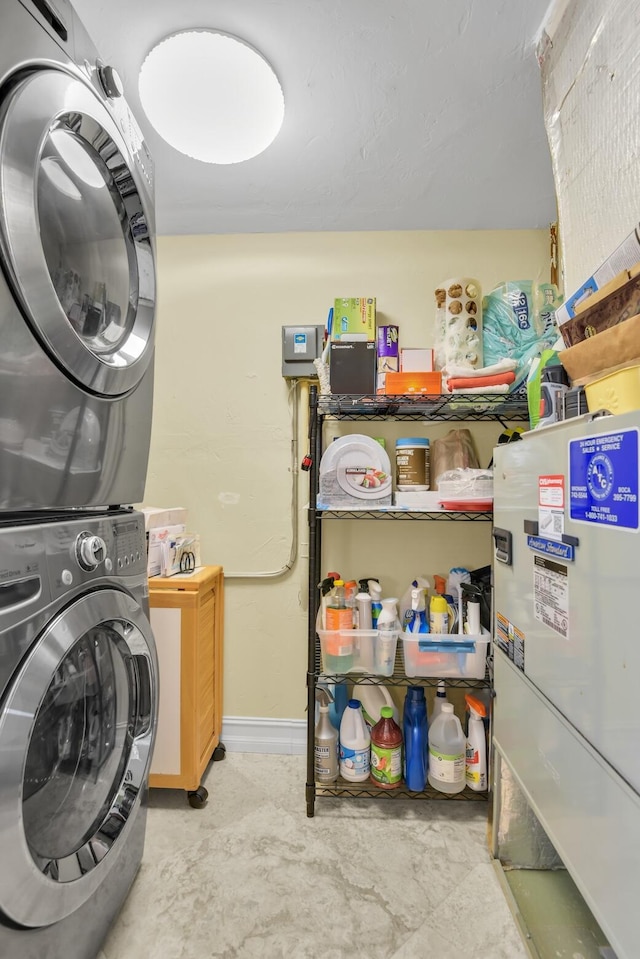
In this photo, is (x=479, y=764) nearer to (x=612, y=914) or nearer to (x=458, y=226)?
(x=612, y=914)

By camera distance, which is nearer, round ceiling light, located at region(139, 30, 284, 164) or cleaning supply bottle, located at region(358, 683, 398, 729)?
round ceiling light, located at region(139, 30, 284, 164)

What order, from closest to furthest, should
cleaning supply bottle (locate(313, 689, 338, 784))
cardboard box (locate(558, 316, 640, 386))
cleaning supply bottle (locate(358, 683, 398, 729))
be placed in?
cardboard box (locate(558, 316, 640, 386)) < cleaning supply bottle (locate(313, 689, 338, 784)) < cleaning supply bottle (locate(358, 683, 398, 729))

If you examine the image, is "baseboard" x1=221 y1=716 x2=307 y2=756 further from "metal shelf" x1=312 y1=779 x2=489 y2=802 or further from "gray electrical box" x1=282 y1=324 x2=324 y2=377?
"gray electrical box" x1=282 y1=324 x2=324 y2=377

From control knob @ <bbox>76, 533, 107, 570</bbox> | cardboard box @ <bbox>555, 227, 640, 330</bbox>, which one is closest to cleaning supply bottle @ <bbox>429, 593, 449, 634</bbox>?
cardboard box @ <bbox>555, 227, 640, 330</bbox>

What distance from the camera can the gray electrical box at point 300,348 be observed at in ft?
6.37

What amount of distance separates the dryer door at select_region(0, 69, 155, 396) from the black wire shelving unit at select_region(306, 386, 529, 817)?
0.74 metres

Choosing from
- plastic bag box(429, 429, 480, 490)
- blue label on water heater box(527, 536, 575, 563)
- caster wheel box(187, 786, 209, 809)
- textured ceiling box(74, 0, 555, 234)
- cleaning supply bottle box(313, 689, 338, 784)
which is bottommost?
caster wheel box(187, 786, 209, 809)

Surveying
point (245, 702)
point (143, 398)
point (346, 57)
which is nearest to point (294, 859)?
point (245, 702)

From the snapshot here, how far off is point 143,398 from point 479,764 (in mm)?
1624

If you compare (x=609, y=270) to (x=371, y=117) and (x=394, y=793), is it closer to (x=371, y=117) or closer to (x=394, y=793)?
(x=371, y=117)

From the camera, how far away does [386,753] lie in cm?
162

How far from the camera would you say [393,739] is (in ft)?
5.34

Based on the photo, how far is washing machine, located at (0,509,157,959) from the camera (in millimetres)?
673

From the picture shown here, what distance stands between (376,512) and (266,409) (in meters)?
0.70
